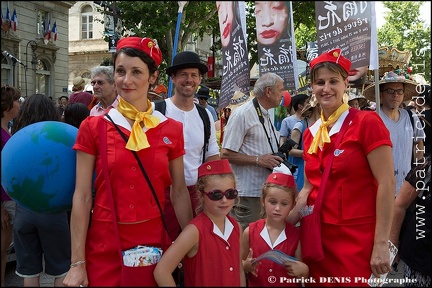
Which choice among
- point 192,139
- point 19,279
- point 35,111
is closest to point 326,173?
point 192,139

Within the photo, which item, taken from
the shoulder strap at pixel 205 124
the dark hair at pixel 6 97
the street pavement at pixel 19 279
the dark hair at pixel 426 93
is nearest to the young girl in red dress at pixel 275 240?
the shoulder strap at pixel 205 124

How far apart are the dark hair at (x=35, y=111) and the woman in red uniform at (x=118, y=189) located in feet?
6.73

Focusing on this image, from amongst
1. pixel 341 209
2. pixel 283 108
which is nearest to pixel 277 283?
pixel 341 209

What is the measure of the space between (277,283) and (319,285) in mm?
243

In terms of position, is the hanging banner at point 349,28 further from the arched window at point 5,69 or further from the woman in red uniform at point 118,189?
the arched window at point 5,69

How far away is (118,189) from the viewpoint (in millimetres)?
2455

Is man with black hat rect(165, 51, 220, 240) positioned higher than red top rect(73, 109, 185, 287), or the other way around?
man with black hat rect(165, 51, 220, 240)

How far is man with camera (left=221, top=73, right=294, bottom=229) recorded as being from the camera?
15.6ft

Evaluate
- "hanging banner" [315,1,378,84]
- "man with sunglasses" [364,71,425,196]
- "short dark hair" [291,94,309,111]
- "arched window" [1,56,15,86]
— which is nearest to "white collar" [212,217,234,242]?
"hanging banner" [315,1,378,84]

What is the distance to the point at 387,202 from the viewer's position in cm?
263

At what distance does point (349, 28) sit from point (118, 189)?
1677mm

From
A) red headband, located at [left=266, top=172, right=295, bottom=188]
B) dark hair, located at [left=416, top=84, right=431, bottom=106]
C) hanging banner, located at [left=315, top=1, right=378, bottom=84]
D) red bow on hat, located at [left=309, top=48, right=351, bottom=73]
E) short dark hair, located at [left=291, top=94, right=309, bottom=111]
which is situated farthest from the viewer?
short dark hair, located at [left=291, top=94, right=309, bottom=111]

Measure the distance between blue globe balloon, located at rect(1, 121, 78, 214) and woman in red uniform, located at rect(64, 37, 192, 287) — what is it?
5.0 inches

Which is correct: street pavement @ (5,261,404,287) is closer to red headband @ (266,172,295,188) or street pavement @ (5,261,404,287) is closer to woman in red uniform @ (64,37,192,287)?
red headband @ (266,172,295,188)
